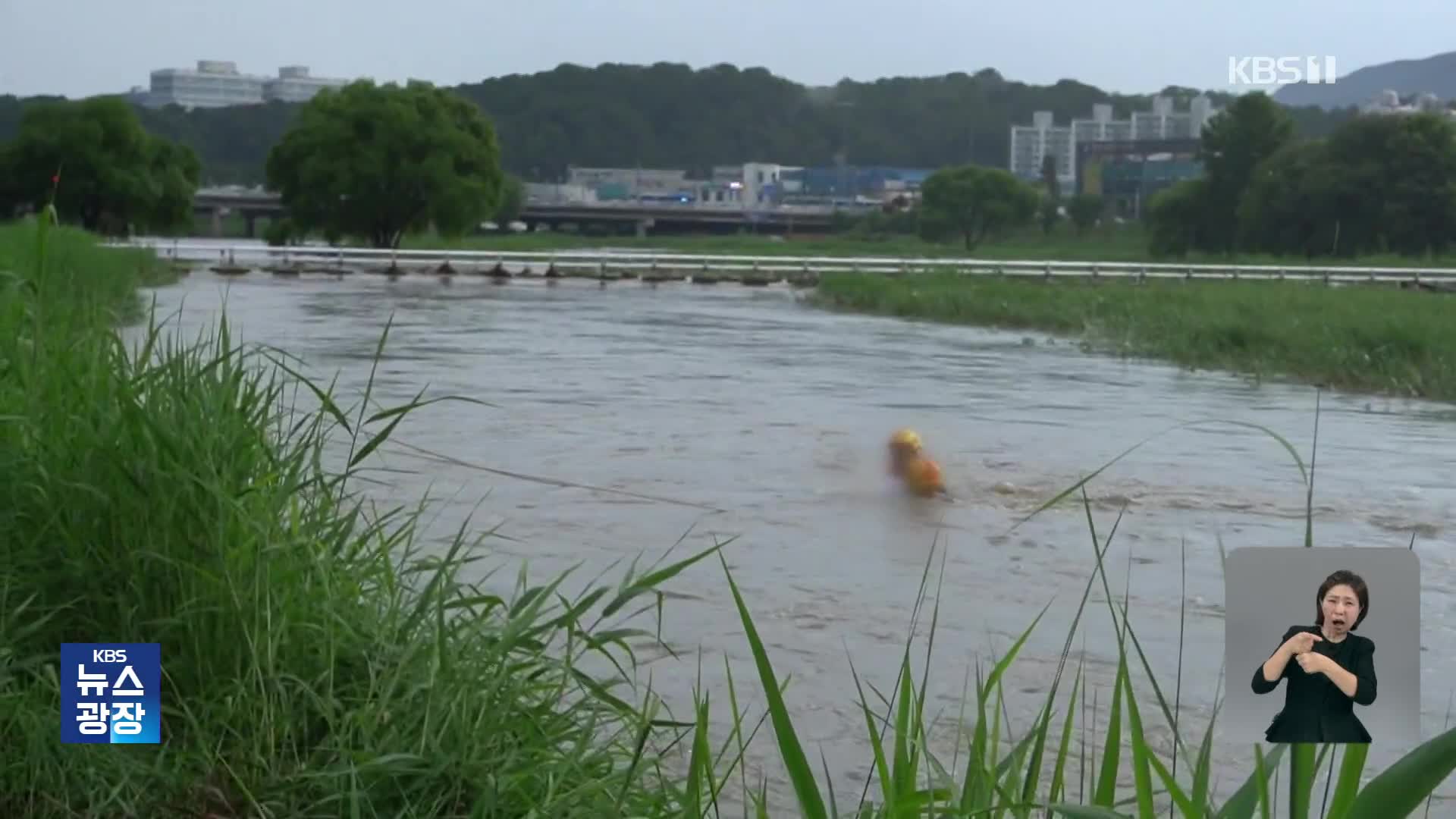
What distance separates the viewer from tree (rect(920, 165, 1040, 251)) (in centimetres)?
7419

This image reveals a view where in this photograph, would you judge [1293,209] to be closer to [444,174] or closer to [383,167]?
[444,174]

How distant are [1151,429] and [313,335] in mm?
10097

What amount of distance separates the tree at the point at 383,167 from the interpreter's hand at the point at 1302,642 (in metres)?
53.0

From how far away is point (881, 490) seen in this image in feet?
29.2

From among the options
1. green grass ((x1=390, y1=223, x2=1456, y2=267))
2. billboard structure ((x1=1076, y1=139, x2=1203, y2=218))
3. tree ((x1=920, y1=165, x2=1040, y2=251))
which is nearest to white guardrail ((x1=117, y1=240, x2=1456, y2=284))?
green grass ((x1=390, y1=223, x2=1456, y2=267))

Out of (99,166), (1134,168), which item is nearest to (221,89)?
(99,166)

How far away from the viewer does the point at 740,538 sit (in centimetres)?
714

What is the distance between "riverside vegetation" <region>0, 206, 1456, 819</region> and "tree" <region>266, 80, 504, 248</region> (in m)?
50.0

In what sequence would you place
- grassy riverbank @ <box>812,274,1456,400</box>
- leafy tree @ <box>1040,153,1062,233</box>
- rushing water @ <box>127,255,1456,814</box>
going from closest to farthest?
1. rushing water @ <box>127,255,1456,814</box>
2. grassy riverbank @ <box>812,274,1456,400</box>
3. leafy tree @ <box>1040,153,1062,233</box>

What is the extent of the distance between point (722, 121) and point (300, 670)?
71.7 metres

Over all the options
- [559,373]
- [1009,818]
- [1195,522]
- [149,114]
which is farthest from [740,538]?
[149,114]

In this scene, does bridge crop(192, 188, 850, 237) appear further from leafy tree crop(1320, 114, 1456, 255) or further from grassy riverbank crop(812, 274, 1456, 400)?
grassy riverbank crop(812, 274, 1456, 400)

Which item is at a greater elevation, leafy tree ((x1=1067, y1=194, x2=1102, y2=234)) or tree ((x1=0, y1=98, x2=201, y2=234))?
tree ((x1=0, y1=98, x2=201, y2=234))

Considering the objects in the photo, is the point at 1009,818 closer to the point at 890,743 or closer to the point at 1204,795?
the point at 1204,795
